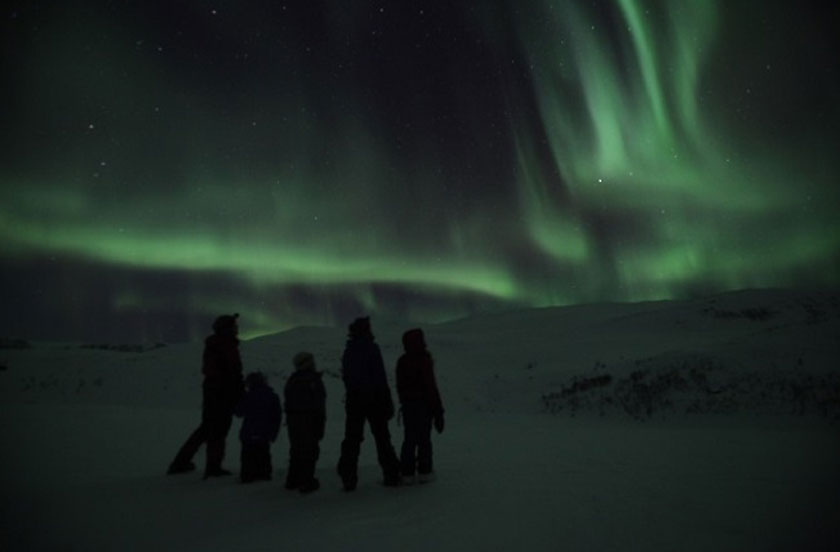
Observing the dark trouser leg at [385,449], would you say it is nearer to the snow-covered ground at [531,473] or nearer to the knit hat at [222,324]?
the snow-covered ground at [531,473]

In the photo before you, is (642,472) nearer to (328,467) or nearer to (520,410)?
(328,467)

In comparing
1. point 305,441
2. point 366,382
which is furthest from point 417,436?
point 305,441

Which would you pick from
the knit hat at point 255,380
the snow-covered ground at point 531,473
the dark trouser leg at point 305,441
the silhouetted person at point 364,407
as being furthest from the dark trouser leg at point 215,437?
the silhouetted person at point 364,407

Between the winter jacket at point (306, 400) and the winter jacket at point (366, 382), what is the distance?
41cm

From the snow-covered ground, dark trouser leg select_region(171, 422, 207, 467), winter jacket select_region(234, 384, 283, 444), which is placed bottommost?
the snow-covered ground

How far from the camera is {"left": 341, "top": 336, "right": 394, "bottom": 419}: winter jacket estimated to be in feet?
23.4

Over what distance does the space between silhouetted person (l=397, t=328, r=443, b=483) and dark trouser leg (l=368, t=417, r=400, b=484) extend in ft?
0.81

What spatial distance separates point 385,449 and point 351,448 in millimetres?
457

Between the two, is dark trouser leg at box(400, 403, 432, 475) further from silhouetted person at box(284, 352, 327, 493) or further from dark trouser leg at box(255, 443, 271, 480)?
dark trouser leg at box(255, 443, 271, 480)

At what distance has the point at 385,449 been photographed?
23.7 feet

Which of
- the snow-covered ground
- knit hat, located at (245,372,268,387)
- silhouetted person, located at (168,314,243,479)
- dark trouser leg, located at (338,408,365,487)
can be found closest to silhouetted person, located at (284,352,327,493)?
the snow-covered ground

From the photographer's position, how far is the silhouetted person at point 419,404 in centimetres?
732

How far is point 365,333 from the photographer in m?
7.39

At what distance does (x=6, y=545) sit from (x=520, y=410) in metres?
17.2
